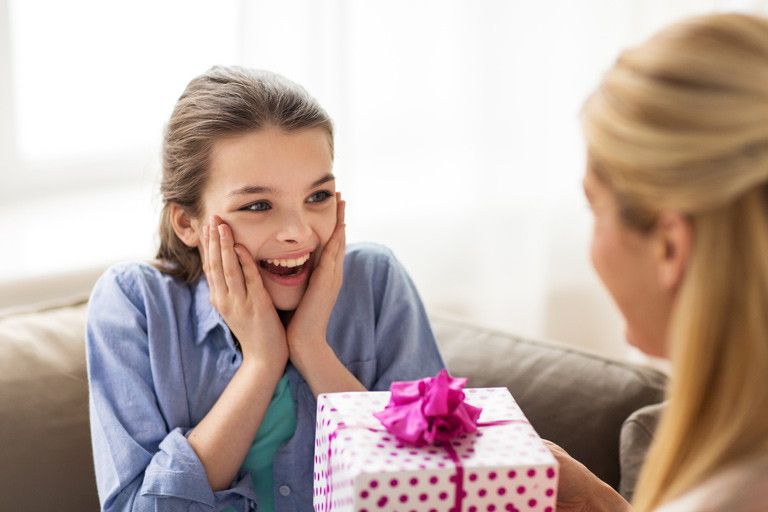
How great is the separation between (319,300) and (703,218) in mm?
747

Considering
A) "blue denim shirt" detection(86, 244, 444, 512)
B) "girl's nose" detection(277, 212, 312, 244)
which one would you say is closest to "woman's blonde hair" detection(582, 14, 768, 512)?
"girl's nose" detection(277, 212, 312, 244)

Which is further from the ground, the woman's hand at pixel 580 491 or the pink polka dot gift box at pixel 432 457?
the pink polka dot gift box at pixel 432 457

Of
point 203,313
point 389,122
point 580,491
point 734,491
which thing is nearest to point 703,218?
point 734,491

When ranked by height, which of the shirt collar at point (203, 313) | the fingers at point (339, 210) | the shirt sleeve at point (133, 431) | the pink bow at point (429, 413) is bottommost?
the shirt sleeve at point (133, 431)

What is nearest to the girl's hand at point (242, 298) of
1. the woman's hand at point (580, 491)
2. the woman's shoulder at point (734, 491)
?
the woman's hand at point (580, 491)

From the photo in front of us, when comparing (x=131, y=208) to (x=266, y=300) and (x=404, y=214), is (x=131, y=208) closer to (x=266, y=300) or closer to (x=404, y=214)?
(x=404, y=214)

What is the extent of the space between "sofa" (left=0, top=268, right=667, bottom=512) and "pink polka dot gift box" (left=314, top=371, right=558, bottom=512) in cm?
63

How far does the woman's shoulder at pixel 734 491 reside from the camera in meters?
0.76

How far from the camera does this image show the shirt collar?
1.39 meters

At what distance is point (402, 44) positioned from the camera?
216 cm

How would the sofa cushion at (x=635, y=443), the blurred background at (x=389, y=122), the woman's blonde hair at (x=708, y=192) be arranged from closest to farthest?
the woman's blonde hair at (x=708, y=192) < the sofa cushion at (x=635, y=443) < the blurred background at (x=389, y=122)

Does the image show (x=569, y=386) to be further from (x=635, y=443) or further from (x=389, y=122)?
(x=389, y=122)

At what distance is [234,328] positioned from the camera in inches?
53.0

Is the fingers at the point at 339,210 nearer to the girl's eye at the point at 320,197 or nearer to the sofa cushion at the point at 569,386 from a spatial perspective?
the girl's eye at the point at 320,197
